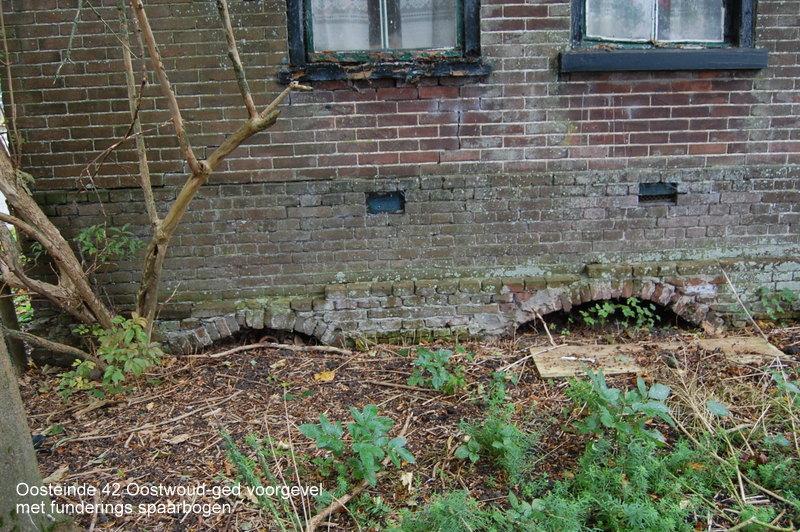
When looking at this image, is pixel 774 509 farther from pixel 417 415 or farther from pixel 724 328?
pixel 724 328

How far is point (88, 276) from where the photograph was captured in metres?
4.20

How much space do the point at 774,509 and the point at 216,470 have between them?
A: 254cm

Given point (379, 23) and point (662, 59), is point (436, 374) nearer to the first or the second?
point (379, 23)

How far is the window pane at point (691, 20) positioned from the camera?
4.20 meters

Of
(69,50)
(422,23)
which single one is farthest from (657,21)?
(69,50)

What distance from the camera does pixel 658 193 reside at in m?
4.35

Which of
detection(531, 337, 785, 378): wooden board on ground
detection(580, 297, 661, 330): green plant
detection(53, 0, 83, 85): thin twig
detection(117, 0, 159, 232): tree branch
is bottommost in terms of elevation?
detection(531, 337, 785, 378): wooden board on ground

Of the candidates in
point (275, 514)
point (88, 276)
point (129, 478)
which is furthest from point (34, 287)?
point (275, 514)

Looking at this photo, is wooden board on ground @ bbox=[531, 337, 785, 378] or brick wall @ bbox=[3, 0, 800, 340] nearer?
wooden board on ground @ bbox=[531, 337, 785, 378]

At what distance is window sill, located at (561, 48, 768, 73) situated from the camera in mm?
4039

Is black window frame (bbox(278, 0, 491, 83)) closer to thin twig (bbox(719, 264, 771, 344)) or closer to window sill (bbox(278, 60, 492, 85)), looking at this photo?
window sill (bbox(278, 60, 492, 85))

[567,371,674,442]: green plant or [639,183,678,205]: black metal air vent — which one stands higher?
[639,183,678,205]: black metal air vent

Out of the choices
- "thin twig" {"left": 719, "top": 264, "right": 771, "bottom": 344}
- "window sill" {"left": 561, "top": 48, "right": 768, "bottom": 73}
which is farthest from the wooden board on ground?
"window sill" {"left": 561, "top": 48, "right": 768, "bottom": 73}

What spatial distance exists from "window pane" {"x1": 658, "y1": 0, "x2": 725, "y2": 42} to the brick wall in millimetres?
261
